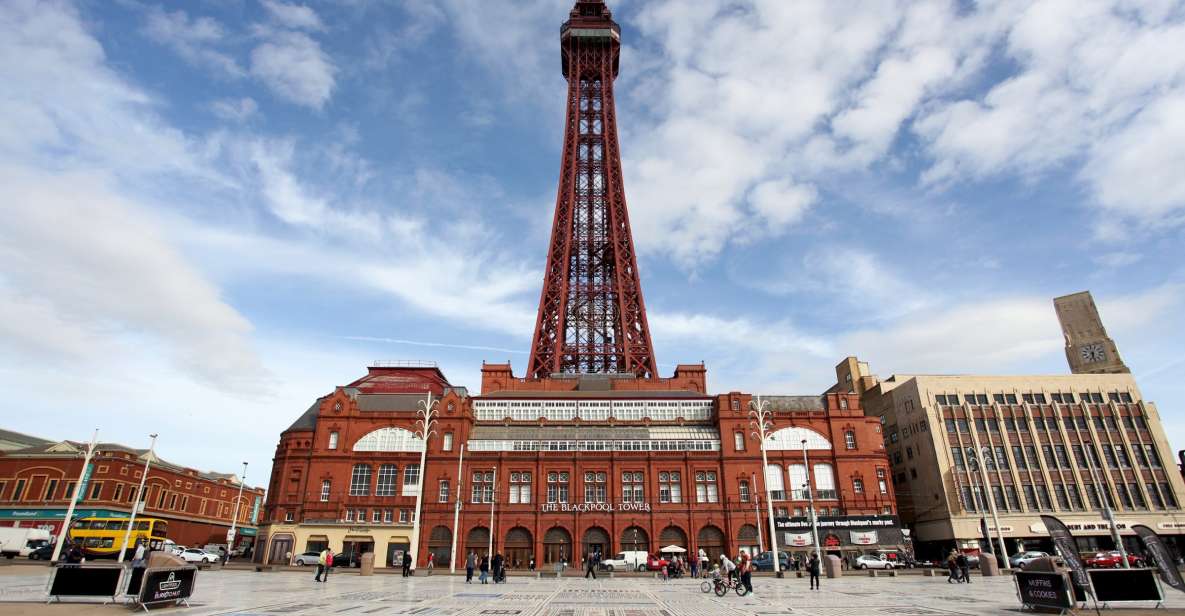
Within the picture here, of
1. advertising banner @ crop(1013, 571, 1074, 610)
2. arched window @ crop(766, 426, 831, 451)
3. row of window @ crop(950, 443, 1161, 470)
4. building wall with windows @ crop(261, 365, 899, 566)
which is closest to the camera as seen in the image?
advertising banner @ crop(1013, 571, 1074, 610)

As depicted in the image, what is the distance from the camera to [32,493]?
2371 inches

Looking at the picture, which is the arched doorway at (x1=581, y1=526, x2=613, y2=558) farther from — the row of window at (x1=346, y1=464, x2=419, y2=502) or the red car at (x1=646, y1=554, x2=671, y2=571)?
the row of window at (x1=346, y1=464, x2=419, y2=502)

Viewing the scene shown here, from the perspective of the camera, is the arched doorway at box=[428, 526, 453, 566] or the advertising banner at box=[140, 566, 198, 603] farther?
the arched doorway at box=[428, 526, 453, 566]

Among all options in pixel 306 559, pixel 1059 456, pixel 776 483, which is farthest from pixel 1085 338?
pixel 306 559

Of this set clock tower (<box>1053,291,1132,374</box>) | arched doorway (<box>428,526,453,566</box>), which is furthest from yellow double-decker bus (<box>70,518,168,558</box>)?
clock tower (<box>1053,291,1132,374</box>)

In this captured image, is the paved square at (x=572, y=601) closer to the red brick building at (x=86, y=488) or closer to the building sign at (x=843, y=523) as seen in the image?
the building sign at (x=843, y=523)

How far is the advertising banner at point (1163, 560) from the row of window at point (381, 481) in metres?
46.8

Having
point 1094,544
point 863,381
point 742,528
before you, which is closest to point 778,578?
point 742,528

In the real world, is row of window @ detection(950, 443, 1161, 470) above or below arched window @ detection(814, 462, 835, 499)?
above

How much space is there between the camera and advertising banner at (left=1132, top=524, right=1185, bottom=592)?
591 inches

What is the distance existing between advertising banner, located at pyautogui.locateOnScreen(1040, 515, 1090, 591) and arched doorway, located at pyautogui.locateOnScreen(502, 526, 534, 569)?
39.0 m

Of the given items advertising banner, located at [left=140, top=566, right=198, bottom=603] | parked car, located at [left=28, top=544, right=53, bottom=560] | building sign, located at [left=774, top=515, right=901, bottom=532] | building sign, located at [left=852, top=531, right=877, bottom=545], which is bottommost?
advertising banner, located at [left=140, top=566, right=198, bottom=603]

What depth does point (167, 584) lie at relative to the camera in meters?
15.0

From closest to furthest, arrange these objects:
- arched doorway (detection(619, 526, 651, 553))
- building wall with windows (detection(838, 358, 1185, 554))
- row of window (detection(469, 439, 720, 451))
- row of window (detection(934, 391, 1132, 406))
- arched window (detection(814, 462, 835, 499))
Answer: arched doorway (detection(619, 526, 651, 553)) → arched window (detection(814, 462, 835, 499)) → row of window (detection(469, 439, 720, 451)) → building wall with windows (detection(838, 358, 1185, 554)) → row of window (detection(934, 391, 1132, 406))
